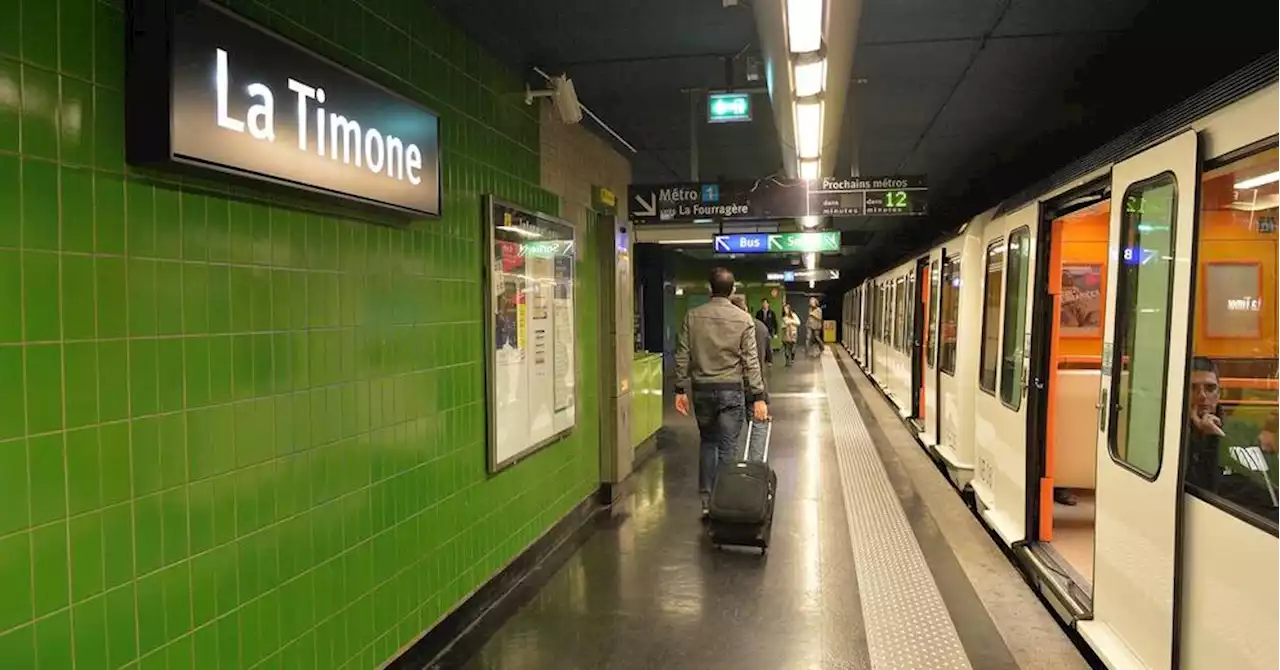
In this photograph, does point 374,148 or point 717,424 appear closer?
point 374,148

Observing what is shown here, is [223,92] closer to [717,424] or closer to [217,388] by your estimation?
[217,388]

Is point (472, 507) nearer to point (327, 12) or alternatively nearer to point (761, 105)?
point (327, 12)

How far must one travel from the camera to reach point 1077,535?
4746 millimetres

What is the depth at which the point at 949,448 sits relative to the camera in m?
6.68

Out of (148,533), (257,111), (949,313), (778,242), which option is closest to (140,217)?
(257,111)

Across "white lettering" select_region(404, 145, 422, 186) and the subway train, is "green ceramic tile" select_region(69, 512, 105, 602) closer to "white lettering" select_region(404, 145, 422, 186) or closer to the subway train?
"white lettering" select_region(404, 145, 422, 186)

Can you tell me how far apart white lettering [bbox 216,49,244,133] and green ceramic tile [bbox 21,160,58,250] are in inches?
18.0

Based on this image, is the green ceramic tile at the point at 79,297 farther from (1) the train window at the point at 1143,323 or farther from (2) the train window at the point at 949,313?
(2) the train window at the point at 949,313

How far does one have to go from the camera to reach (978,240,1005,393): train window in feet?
17.5

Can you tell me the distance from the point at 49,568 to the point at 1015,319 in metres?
4.82

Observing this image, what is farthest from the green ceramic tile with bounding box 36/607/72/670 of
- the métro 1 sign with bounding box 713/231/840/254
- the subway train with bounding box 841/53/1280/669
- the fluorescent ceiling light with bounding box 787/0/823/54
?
the métro 1 sign with bounding box 713/231/840/254

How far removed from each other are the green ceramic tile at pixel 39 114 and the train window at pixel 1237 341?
10.2 ft

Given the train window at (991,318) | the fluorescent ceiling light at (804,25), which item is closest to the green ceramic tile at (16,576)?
the fluorescent ceiling light at (804,25)

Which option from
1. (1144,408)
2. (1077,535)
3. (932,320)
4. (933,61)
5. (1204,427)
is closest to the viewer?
(1204,427)
